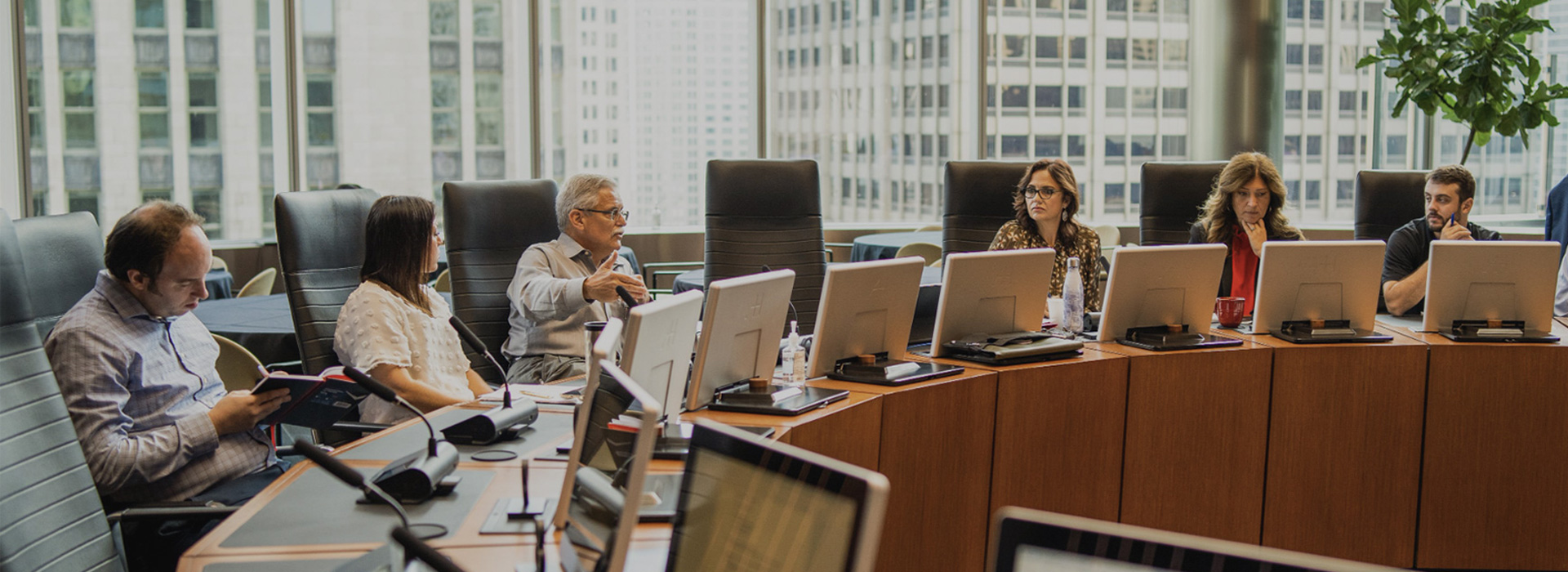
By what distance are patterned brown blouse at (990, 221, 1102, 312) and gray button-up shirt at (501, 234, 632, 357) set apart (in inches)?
51.0

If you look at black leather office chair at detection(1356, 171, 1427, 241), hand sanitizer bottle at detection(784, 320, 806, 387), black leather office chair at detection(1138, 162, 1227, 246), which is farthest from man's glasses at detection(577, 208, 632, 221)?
black leather office chair at detection(1356, 171, 1427, 241)

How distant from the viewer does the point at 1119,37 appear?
7.44 meters

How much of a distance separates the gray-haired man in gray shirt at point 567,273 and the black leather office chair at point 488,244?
0.66 ft

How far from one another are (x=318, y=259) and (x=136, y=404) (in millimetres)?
912

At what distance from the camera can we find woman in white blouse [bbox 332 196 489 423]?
252cm

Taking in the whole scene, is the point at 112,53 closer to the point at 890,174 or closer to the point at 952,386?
the point at 890,174

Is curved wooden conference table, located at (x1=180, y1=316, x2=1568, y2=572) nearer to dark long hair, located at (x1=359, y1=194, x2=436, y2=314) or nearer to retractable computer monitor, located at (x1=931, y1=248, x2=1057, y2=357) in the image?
retractable computer monitor, located at (x1=931, y1=248, x2=1057, y2=357)

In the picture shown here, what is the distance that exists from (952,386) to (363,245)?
63.8 inches

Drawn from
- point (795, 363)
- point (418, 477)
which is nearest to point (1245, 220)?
Answer: point (795, 363)

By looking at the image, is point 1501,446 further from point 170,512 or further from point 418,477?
point 170,512

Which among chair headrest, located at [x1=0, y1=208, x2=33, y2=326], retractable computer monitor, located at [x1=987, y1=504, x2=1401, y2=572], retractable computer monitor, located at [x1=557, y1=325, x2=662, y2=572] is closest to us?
retractable computer monitor, located at [x1=987, y1=504, x2=1401, y2=572]

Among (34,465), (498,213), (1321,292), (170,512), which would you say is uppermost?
(498,213)

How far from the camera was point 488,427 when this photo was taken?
2.12 metres

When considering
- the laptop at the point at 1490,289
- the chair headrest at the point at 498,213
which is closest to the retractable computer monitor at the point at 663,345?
the chair headrest at the point at 498,213
